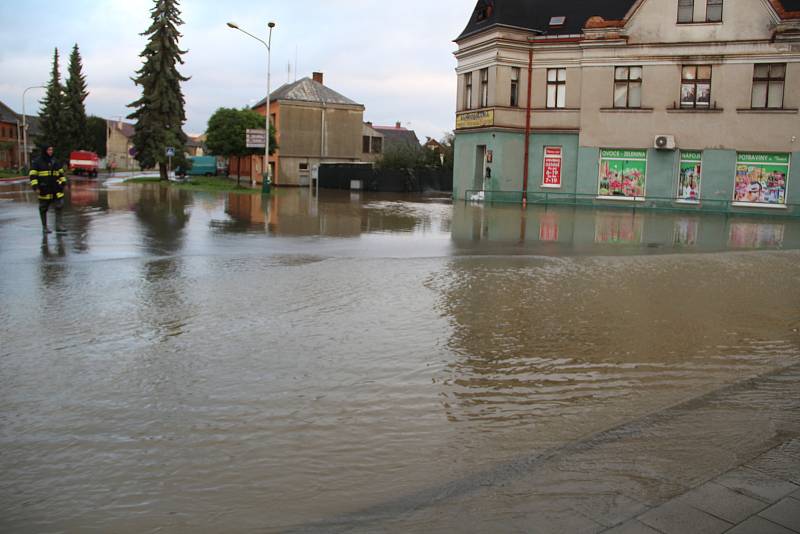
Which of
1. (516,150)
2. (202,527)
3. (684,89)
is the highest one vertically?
(684,89)

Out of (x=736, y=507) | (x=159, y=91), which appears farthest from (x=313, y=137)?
(x=736, y=507)

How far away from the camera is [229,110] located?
154ft

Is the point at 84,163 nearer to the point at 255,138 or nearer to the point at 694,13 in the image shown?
the point at 255,138

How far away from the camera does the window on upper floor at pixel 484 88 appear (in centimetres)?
3675

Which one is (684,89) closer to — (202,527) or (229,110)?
(229,110)

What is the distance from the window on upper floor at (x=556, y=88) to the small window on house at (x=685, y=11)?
19.4ft

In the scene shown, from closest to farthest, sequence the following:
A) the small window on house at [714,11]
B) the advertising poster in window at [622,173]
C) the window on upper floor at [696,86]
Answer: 1. the small window on house at [714,11]
2. the window on upper floor at [696,86]
3. the advertising poster in window at [622,173]

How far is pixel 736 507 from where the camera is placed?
12.4 ft

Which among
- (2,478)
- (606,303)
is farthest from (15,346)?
(606,303)

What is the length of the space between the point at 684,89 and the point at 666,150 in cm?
295

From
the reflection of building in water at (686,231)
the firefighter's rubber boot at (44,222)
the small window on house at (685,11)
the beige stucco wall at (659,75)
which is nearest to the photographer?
the firefighter's rubber boot at (44,222)

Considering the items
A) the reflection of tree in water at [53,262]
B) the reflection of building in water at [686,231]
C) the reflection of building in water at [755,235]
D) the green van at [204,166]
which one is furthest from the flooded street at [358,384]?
the green van at [204,166]

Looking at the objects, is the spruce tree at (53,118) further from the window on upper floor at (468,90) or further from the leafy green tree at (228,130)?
the window on upper floor at (468,90)

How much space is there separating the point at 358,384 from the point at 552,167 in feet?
108
